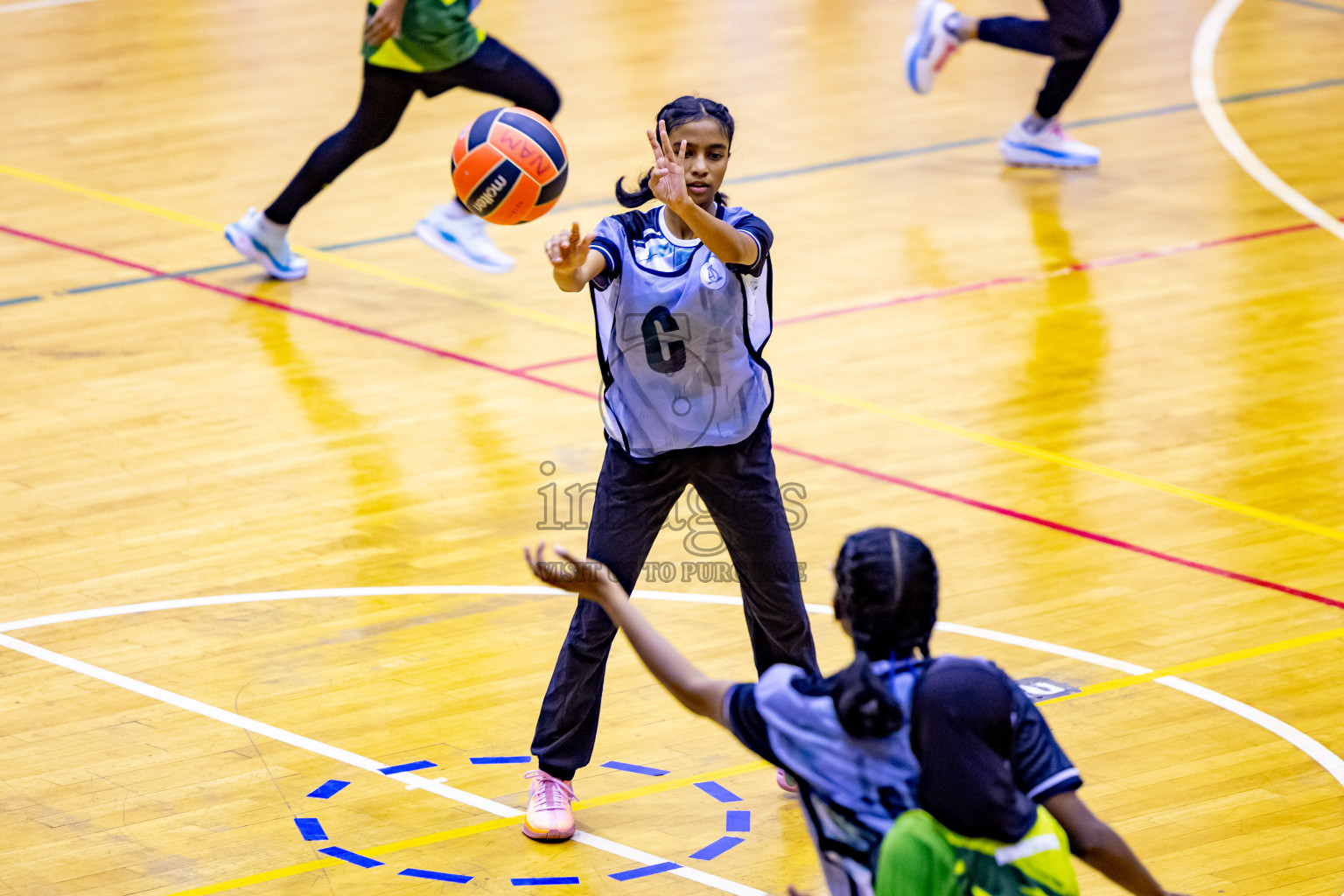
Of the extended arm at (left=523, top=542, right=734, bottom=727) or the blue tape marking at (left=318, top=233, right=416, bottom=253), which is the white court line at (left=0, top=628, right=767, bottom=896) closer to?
the extended arm at (left=523, top=542, right=734, bottom=727)

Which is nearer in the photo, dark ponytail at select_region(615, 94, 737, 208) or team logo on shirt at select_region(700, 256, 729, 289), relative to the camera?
dark ponytail at select_region(615, 94, 737, 208)

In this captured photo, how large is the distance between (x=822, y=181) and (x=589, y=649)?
19.5 ft

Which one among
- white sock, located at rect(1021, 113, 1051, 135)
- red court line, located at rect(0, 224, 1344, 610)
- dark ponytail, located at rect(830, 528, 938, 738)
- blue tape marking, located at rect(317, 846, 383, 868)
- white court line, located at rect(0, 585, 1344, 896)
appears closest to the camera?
dark ponytail, located at rect(830, 528, 938, 738)

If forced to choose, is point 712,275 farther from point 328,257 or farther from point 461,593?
point 328,257

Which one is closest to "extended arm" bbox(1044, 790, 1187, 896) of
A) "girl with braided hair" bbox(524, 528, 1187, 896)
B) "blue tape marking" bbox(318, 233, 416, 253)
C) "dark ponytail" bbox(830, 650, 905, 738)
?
"girl with braided hair" bbox(524, 528, 1187, 896)

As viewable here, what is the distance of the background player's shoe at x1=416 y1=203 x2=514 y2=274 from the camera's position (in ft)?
27.7

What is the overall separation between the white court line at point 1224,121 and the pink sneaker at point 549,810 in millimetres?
5970

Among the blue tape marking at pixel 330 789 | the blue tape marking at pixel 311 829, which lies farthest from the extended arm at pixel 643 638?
the blue tape marking at pixel 330 789

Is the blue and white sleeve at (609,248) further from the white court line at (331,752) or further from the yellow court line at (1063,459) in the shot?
Result: the yellow court line at (1063,459)

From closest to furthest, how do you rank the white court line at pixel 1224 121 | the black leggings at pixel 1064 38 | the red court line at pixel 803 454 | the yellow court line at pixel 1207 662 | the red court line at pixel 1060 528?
the yellow court line at pixel 1207 662, the red court line at pixel 1060 528, the red court line at pixel 803 454, the white court line at pixel 1224 121, the black leggings at pixel 1064 38

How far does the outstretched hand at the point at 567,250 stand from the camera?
152 inches

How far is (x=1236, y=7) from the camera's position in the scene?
13.6 metres

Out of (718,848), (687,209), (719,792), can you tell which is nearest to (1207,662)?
(719,792)

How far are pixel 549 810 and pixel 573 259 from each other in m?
1.32
